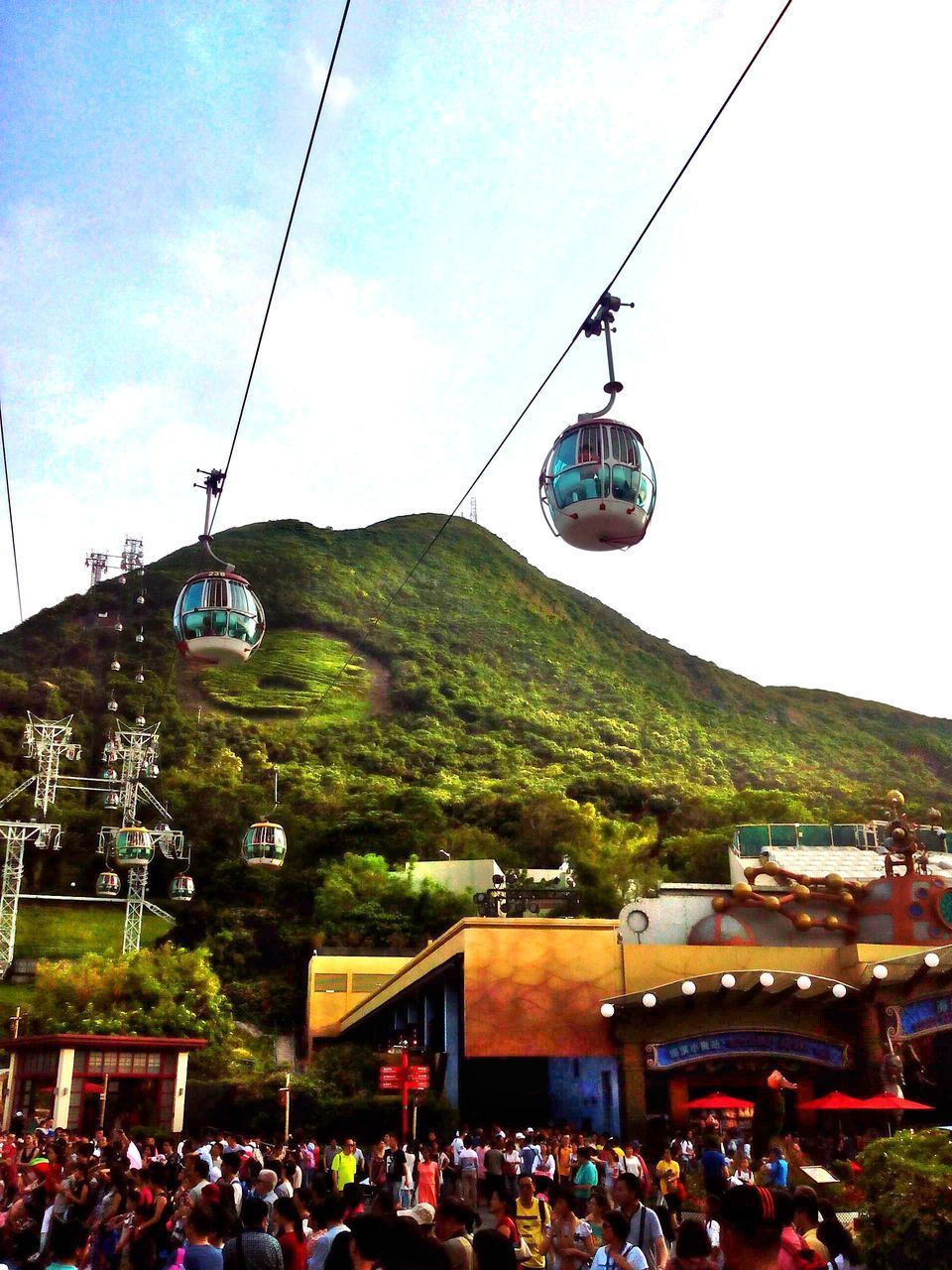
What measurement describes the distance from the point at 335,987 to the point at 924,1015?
23066 mm

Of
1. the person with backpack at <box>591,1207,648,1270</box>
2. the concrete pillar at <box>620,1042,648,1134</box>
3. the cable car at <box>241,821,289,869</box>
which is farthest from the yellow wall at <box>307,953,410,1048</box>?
the person with backpack at <box>591,1207,648,1270</box>

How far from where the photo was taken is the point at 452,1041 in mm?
24359

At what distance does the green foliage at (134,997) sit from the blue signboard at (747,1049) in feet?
51.9

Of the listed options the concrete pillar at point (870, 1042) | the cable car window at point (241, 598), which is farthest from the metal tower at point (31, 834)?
the cable car window at point (241, 598)

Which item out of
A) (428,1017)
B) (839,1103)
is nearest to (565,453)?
(839,1103)

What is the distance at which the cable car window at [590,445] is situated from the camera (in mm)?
8820

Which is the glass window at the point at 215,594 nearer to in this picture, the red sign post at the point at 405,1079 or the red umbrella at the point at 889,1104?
the red sign post at the point at 405,1079

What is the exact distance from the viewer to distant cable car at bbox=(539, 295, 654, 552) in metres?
8.81

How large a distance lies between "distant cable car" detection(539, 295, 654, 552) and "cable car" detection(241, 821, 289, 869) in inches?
693

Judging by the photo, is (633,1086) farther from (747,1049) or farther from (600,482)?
(600,482)

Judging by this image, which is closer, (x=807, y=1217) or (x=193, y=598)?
(x=807, y=1217)

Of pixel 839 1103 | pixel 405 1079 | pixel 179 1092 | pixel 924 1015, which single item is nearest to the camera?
pixel 405 1079

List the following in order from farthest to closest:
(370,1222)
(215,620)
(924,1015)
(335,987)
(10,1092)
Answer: (335,987) < (10,1092) < (924,1015) < (215,620) < (370,1222)

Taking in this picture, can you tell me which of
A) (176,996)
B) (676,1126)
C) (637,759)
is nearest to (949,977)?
(676,1126)
